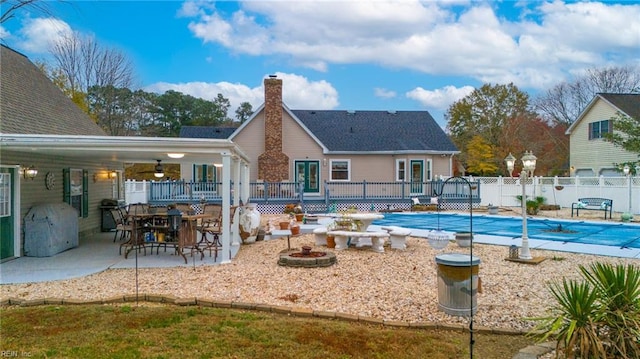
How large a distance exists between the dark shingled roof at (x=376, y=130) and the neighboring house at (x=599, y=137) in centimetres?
888

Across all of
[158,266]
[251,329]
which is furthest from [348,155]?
[251,329]

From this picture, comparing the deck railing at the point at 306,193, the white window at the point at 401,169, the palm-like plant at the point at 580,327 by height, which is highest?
the white window at the point at 401,169

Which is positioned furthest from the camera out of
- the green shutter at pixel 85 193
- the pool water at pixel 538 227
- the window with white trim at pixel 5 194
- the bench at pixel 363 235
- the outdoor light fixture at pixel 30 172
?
the green shutter at pixel 85 193

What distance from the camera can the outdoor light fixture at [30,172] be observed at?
29.6ft

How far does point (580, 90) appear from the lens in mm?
36750

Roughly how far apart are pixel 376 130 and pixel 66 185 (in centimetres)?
1685

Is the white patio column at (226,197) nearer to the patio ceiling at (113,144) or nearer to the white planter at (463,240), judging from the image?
the patio ceiling at (113,144)

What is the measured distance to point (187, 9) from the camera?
50.5 feet

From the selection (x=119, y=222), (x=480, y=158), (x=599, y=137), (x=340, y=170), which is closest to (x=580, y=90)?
(x=480, y=158)

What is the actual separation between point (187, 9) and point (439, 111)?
33.7 meters

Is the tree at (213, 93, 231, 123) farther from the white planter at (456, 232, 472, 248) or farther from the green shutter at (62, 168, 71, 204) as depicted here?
the white planter at (456, 232, 472, 248)

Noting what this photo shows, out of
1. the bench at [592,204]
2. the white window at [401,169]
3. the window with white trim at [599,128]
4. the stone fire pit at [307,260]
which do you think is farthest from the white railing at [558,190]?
the stone fire pit at [307,260]

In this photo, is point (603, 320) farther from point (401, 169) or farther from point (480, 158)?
point (480, 158)

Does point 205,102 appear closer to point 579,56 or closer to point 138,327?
point 579,56
